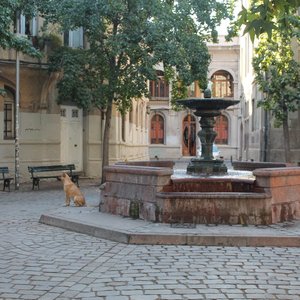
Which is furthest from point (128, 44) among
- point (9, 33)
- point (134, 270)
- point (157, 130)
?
point (157, 130)

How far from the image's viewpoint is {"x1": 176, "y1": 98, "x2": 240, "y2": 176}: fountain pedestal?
12.0 metres

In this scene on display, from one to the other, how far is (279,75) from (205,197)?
1188 centimetres

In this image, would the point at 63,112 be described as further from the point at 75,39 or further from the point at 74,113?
the point at 75,39

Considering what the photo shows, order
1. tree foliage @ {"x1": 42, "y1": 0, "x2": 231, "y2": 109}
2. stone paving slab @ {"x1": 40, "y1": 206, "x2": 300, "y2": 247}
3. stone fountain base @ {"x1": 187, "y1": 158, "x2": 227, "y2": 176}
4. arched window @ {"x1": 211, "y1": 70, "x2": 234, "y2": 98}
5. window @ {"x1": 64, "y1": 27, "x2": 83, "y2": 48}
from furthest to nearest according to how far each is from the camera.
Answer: arched window @ {"x1": 211, "y1": 70, "x2": 234, "y2": 98} → window @ {"x1": 64, "y1": 27, "x2": 83, "y2": 48} → tree foliage @ {"x1": 42, "y1": 0, "x2": 231, "y2": 109} → stone fountain base @ {"x1": 187, "y1": 158, "x2": 227, "y2": 176} → stone paving slab @ {"x1": 40, "y1": 206, "x2": 300, "y2": 247}

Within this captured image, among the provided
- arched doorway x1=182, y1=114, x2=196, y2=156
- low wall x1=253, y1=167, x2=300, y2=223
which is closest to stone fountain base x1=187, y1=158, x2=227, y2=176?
low wall x1=253, y1=167, x2=300, y2=223

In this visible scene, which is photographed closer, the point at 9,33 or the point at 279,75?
the point at 9,33

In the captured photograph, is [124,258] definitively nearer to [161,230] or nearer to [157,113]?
[161,230]

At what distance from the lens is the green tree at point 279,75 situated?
19.5 meters

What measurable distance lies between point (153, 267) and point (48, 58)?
1357 cm

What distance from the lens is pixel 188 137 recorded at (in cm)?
4734

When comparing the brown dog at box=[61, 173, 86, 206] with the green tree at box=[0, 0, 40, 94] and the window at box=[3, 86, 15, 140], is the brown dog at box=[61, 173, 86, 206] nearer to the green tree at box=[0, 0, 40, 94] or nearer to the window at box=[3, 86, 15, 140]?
the green tree at box=[0, 0, 40, 94]

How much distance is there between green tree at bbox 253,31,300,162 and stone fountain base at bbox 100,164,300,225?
34.0 feet

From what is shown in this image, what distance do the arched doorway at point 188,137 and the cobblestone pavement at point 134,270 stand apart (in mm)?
38474

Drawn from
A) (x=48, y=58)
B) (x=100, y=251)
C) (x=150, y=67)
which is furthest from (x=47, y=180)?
(x=100, y=251)
